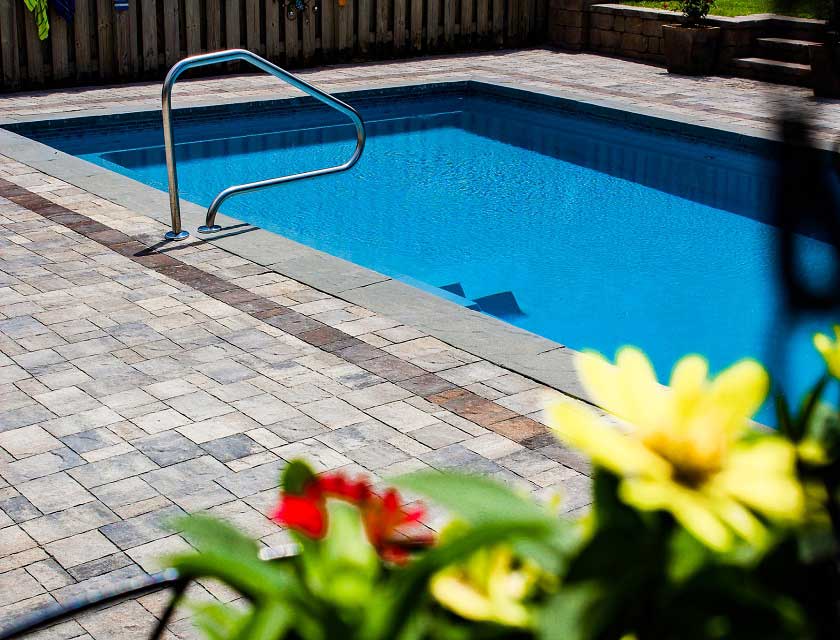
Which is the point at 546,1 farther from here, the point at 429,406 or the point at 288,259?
the point at 429,406

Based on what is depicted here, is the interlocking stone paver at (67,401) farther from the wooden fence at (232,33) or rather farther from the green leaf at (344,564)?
the wooden fence at (232,33)

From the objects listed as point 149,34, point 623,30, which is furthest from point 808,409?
point 623,30

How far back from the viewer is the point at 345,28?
12453 millimetres

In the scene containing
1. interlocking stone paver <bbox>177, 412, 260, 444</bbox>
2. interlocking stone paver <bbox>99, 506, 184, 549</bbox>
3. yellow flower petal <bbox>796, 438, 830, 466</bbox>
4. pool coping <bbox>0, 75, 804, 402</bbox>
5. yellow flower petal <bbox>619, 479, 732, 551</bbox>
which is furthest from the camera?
pool coping <bbox>0, 75, 804, 402</bbox>

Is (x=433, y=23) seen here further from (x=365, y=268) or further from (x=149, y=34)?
(x=365, y=268)

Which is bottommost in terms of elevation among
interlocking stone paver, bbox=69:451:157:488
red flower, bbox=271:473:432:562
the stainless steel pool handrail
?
interlocking stone paver, bbox=69:451:157:488

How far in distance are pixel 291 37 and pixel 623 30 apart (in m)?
3.86

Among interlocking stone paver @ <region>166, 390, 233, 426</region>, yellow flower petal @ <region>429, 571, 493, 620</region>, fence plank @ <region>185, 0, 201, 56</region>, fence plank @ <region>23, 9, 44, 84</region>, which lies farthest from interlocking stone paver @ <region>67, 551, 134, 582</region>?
fence plank @ <region>185, 0, 201, 56</region>

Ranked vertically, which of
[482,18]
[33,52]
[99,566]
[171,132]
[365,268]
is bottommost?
[99,566]

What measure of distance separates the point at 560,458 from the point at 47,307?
8.57 ft

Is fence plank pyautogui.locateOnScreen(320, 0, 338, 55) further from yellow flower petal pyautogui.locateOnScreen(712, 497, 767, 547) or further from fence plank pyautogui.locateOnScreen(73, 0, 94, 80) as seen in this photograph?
yellow flower petal pyautogui.locateOnScreen(712, 497, 767, 547)

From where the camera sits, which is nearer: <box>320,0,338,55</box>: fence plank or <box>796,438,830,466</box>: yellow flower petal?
<box>796,438,830,466</box>: yellow flower petal

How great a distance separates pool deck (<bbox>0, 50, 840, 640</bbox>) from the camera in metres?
3.19

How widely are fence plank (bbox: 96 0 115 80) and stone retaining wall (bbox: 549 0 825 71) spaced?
5.47 meters
